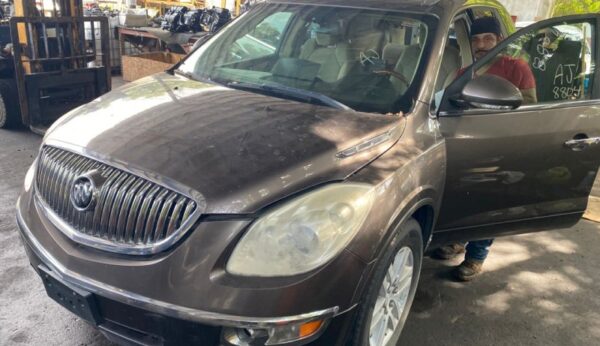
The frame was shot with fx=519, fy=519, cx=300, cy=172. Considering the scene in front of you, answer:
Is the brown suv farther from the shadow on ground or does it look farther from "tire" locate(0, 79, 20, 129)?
"tire" locate(0, 79, 20, 129)

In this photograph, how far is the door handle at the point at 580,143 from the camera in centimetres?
310

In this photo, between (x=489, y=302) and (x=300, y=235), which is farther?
(x=489, y=302)

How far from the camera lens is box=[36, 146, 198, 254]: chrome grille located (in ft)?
6.20

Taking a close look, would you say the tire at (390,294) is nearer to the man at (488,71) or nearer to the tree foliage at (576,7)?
the man at (488,71)

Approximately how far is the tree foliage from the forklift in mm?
5852

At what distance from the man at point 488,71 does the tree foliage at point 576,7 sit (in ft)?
11.8

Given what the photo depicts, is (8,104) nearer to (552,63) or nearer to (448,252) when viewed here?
(448,252)

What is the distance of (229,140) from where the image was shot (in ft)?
7.27

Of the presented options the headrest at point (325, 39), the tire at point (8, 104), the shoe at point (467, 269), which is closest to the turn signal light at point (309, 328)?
the headrest at point (325, 39)

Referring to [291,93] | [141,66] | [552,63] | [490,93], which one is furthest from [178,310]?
[141,66]

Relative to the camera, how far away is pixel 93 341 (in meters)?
2.66

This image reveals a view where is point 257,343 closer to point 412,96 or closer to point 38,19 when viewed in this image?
point 412,96

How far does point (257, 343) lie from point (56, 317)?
1525 mm

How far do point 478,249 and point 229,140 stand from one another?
81.0 inches
